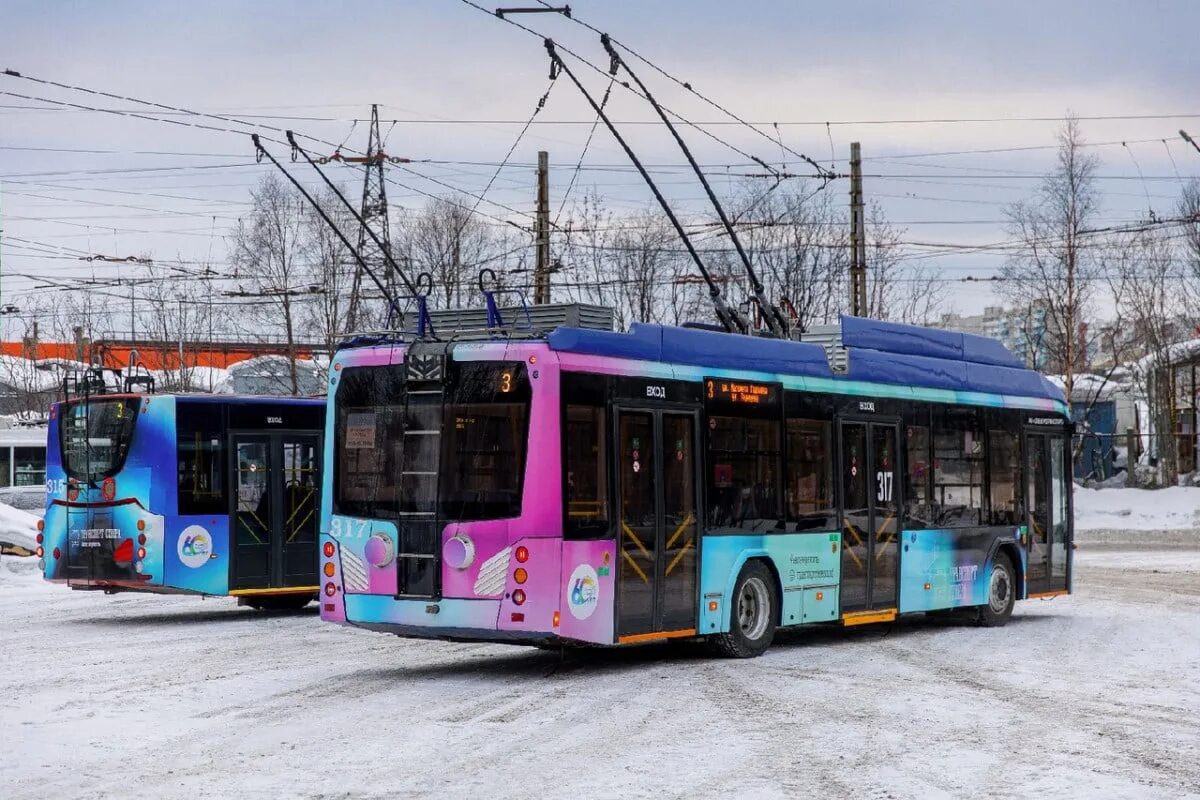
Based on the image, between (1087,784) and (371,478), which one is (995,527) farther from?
(1087,784)

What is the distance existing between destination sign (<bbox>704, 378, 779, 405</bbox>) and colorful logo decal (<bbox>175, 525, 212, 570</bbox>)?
7877 millimetres

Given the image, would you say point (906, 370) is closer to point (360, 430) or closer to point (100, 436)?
point (360, 430)

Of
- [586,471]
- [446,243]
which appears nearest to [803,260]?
[446,243]

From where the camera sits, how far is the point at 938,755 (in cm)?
1040

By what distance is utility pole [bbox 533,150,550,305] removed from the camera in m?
34.5

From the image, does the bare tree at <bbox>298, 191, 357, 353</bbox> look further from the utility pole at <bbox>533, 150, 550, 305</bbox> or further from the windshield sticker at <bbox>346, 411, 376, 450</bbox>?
the windshield sticker at <bbox>346, 411, 376, 450</bbox>

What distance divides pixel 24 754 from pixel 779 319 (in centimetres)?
1054

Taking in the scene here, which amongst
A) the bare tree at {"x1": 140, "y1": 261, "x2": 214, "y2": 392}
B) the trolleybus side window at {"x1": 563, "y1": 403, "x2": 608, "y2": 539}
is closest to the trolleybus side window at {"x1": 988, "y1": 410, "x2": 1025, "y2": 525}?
the trolleybus side window at {"x1": 563, "y1": 403, "x2": 608, "y2": 539}

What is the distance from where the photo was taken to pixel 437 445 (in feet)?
47.2

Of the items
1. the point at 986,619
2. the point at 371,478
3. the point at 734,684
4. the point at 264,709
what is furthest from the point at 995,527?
the point at 264,709

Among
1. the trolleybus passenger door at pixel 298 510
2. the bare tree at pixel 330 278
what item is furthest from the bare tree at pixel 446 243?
the trolleybus passenger door at pixel 298 510

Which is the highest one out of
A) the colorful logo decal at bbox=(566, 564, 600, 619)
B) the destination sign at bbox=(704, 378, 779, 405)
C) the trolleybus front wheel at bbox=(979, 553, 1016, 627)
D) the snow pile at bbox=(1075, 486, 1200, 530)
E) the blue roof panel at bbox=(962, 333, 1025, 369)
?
the blue roof panel at bbox=(962, 333, 1025, 369)

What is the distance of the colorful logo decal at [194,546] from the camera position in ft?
70.2

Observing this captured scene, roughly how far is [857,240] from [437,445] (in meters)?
24.3
